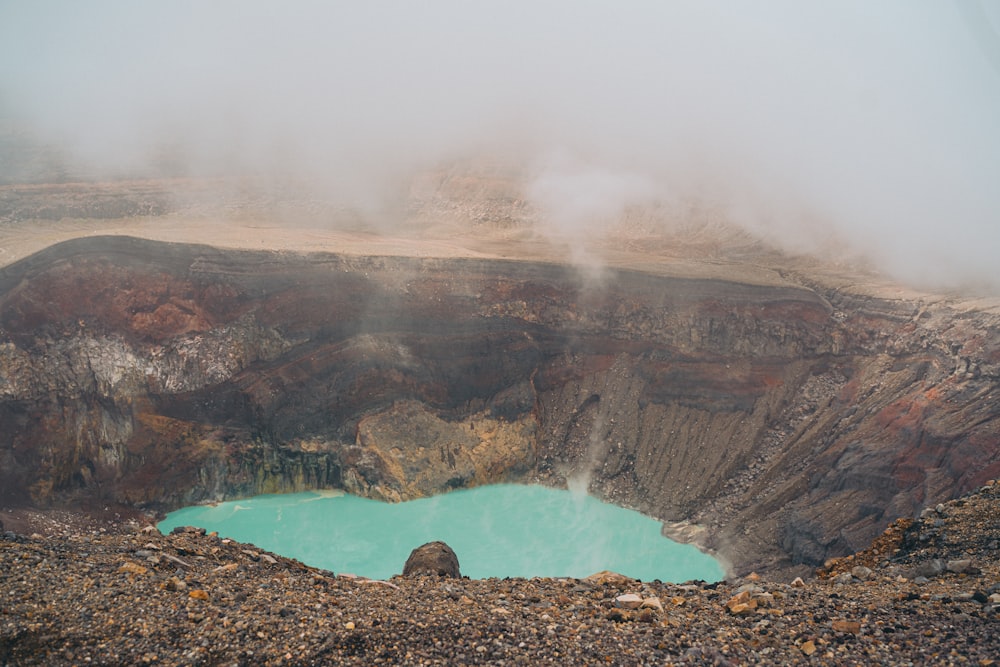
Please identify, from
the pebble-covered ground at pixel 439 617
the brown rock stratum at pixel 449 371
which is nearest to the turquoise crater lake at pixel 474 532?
the brown rock stratum at pixel 449 371

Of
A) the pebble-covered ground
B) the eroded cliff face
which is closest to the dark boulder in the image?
the pebble-covered ground

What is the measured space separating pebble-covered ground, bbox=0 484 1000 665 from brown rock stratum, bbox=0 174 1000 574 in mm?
17384

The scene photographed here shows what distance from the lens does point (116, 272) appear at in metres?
36.6

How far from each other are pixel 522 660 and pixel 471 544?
20.1m

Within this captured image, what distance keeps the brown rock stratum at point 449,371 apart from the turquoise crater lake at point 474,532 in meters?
1.05

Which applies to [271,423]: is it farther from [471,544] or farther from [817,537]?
[817,537]

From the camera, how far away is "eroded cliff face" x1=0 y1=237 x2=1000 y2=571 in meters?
33.6

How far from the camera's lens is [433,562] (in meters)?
20.1

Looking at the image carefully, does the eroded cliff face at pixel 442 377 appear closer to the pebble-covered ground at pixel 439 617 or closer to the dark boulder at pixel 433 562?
the dark boulder at pixel 433 562

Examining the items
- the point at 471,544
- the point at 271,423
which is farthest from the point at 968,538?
the point at 271,423

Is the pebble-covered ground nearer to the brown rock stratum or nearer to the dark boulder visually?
the dark boulder

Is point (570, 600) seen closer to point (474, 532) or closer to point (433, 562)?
point (433, 562)

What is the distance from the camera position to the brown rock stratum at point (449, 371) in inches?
1316

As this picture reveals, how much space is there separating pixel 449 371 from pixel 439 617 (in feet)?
89.9
